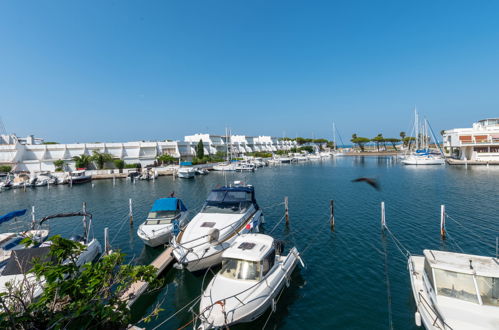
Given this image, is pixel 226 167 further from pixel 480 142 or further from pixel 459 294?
pixel 480 142

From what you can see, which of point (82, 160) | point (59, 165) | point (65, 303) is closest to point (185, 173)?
point (82, 160)

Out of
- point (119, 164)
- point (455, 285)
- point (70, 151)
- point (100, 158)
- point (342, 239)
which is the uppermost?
point (70, 151)

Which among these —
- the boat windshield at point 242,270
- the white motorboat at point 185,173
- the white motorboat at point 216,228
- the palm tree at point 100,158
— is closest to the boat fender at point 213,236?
the white motorboat at point 216,228

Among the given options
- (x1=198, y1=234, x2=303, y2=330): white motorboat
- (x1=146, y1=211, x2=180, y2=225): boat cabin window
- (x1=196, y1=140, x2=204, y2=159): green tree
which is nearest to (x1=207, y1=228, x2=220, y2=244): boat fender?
(x1=198, y1=234, x2=303, y2=330): white motorboat

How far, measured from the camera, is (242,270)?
10.1 m

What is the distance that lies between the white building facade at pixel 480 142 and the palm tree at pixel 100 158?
101100 millimetres

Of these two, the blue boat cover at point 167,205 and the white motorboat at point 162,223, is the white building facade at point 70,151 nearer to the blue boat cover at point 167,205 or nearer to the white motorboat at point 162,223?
the blue boat cover at point 167,205

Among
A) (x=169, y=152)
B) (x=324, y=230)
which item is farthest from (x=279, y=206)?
(x=169, y=152)

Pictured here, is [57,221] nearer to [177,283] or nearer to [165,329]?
[177,283]

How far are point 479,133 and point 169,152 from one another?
92778mm

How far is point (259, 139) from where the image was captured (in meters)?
131

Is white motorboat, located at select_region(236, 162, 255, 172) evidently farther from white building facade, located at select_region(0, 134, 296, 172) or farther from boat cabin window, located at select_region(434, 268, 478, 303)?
boat cabin window, located at select_region(434, 268, 478, 303)

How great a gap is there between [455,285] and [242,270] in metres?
7.73

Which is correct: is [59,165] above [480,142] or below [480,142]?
below
